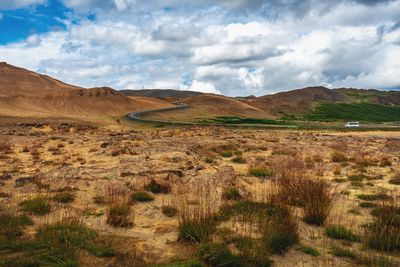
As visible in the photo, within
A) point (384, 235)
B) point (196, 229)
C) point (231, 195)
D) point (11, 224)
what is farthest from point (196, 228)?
point (231, 195)

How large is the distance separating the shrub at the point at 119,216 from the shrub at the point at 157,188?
3.10 meters

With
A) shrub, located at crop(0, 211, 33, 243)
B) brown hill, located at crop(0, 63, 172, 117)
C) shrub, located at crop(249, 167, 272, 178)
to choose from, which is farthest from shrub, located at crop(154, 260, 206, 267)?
brown hill, located at crop(0, 63, 172, 117)

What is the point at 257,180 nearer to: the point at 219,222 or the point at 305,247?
the point at 219,222

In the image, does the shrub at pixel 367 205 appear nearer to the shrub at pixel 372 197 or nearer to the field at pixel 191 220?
the field at pixel 191 220

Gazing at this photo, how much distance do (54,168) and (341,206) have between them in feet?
40.4

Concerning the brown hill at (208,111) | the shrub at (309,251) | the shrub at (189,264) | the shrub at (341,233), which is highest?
the brown hill at (208,111)

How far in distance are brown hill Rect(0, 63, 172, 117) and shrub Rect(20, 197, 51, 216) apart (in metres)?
90.4

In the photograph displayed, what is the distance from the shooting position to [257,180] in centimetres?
1546

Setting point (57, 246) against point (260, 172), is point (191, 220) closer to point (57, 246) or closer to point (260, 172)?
point (57, 246)

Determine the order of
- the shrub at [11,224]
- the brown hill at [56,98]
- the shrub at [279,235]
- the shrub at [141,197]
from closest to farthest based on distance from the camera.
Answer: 1. the shrub at [279,235]
2. the shrub at [11,224]
3. the shrub at [141,197]
4. the brown hill at [56,98]

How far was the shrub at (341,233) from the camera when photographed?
27.6 feet

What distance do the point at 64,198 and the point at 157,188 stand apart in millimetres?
2979

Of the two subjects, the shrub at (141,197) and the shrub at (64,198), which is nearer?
Answer: the shrub at (64,198)

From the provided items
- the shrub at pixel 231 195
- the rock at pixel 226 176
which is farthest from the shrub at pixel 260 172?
the shrub at pixel 231 195
